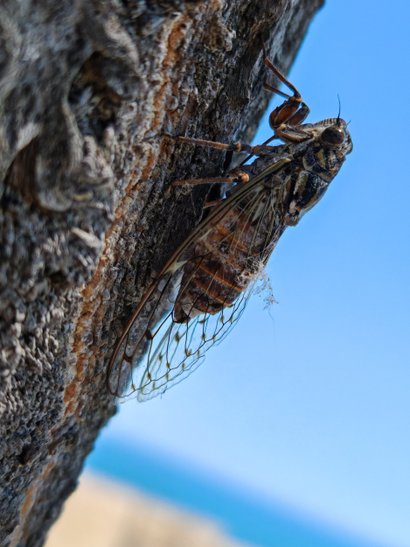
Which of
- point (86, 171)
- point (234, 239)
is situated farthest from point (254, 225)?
point (86, 171)

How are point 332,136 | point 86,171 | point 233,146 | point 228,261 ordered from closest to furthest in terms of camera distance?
point 86,171, point 233,146, point 228,261, point 332,136

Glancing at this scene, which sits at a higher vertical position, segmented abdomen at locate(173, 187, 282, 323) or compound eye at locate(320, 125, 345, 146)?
compound eye at locate(320, 125, 345, 146)

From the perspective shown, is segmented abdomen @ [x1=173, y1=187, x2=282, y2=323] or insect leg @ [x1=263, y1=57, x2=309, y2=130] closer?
segmented abdomen @ [x1=173, y1=187, x2=282, y2=323]

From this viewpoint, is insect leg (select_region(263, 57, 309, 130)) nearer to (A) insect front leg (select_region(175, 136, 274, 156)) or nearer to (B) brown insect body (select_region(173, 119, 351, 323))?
(B) brown insect body (select_region(173, 119, 351, 323))

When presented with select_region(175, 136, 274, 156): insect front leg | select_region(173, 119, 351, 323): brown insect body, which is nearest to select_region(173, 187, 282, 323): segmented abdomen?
select_region(173, 119, 351, 323): brown insect body

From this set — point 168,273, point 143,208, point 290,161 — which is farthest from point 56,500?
point 290,161

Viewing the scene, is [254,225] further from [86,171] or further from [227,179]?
[86,171]

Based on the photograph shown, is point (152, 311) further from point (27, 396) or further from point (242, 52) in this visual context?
point (242, 52)
